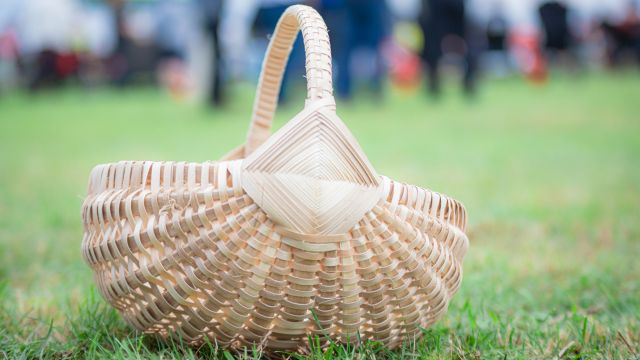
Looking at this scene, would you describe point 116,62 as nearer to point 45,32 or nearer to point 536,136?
point 45,32

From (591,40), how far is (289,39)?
46.0 feet

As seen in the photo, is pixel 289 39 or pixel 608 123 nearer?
pixel 289 39

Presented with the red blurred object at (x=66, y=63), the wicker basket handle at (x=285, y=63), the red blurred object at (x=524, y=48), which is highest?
the wicker basket handle at (x=285, y=63)

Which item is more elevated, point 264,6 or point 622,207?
point 264,6

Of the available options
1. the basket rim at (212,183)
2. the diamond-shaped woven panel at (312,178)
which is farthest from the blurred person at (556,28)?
the diamond-shaped woven panel at (312,178)

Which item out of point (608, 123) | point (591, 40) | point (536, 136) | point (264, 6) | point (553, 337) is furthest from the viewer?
point (591, 40)

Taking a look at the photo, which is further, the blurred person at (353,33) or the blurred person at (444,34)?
the blurred person at (444,34)

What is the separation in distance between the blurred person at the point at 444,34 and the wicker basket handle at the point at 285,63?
Result: 632cm

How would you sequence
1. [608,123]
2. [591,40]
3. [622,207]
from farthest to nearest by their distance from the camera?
1. [591,40]
2. [608,123]
3. [622,207]

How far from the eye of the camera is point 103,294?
111 cm

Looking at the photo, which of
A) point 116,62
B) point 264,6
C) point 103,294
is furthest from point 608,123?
point 116,62

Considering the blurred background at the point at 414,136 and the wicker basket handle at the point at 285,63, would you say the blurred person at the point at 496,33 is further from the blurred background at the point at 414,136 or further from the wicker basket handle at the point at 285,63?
the wicker basket handle at the point at 285,63

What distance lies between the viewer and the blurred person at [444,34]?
7.61 meters

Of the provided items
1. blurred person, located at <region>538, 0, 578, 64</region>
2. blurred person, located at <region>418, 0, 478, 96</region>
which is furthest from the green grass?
blurred person, located at <region>538, 0, 578, 64</region>
